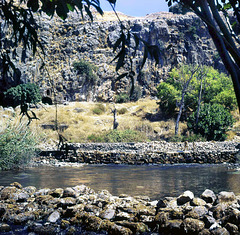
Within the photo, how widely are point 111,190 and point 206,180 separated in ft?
13.1

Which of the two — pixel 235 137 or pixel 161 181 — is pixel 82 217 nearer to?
pixel 161 181

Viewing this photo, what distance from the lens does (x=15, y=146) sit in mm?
13109

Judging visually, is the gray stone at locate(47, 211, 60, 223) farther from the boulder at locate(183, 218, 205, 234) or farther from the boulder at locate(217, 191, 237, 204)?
the boulder at locate(217, 191, 237, 204)

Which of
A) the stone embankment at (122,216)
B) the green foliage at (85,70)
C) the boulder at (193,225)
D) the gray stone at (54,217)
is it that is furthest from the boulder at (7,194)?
the green foliage at (85,70)

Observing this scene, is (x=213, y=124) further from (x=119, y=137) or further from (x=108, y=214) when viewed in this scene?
(x=108, y=214)

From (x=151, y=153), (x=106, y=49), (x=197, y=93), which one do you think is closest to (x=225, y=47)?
(x=151, y=153)

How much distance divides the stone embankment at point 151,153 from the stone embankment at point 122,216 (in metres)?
11.7

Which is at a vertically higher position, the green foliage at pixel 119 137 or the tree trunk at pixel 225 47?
the tree trunk at pixel 225 47

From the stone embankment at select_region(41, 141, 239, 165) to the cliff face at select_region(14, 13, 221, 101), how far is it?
2586 centimetres

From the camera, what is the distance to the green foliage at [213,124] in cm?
2645

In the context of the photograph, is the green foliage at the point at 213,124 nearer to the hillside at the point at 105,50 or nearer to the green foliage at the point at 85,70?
the hillside at the point at 105,50

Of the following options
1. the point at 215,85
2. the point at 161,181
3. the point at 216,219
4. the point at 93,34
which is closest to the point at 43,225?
the point at 216,219

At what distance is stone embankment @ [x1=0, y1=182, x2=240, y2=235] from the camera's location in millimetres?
4781

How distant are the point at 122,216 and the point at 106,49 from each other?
50.1 m
